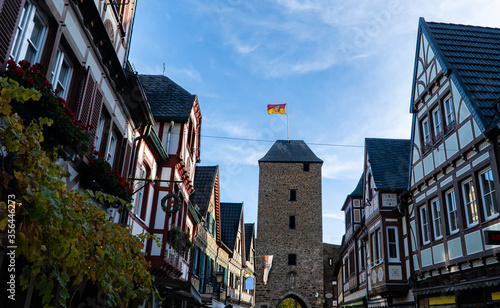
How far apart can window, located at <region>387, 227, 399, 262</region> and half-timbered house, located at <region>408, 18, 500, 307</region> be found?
1.33 metres

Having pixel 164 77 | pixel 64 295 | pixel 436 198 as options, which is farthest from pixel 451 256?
pixel 164 77

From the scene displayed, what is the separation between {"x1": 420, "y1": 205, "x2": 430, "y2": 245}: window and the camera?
12000mm

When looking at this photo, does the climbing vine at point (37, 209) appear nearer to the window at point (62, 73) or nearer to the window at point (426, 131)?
the window at point (62, 73)

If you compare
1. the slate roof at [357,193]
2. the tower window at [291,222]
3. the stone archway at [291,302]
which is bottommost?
the stone archway at [291,302]

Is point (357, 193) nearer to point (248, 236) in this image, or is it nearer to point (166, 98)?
point (166, 98)

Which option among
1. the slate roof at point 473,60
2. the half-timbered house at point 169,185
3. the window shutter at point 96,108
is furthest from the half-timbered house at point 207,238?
the slate roof at point 473,60

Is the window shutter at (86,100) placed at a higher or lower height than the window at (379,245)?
higher

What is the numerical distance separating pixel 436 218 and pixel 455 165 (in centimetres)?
189

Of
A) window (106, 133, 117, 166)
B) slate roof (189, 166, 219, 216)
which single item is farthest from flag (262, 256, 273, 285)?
window (106, 133, 117, 166)

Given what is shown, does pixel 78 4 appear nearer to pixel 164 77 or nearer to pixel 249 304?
pixel 164 77

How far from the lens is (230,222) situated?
2945cm

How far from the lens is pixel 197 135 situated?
1730 centimetres

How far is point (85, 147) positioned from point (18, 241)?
10.2ft

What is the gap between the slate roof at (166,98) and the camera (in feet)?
45.9
